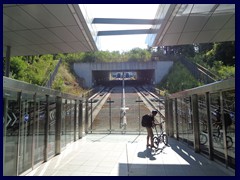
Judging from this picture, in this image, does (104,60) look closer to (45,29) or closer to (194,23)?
(45,29)

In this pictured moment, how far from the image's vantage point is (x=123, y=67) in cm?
4234

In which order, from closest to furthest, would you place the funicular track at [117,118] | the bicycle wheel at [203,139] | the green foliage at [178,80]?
→ 1. the bicycle wheel at [203,139]
2. the funicular track at [117,118]
3. the green foliage at [178,80]

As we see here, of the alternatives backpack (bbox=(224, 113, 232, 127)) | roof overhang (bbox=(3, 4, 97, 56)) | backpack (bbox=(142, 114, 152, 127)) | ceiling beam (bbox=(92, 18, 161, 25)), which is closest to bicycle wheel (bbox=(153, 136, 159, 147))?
backpack (bbox=(142, 114, 152, 127))

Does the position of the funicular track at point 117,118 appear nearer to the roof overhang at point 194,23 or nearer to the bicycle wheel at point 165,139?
the bicycle wheel at point 165,139

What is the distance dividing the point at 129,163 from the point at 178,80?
97.7 feet

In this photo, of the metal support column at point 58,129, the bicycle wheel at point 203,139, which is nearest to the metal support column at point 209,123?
the bicycle wheel at point 203,139

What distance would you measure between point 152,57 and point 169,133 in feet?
102

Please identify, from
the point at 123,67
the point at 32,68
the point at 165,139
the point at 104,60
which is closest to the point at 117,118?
the point at 165,139

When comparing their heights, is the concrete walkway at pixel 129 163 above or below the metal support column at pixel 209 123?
below

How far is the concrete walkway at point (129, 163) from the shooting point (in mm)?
6805

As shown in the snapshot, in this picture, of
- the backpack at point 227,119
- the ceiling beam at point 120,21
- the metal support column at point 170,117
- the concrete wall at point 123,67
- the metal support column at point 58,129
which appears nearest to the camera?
the backpack at point 227,119

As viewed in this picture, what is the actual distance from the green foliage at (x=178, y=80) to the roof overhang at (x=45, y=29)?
23.0 meters
